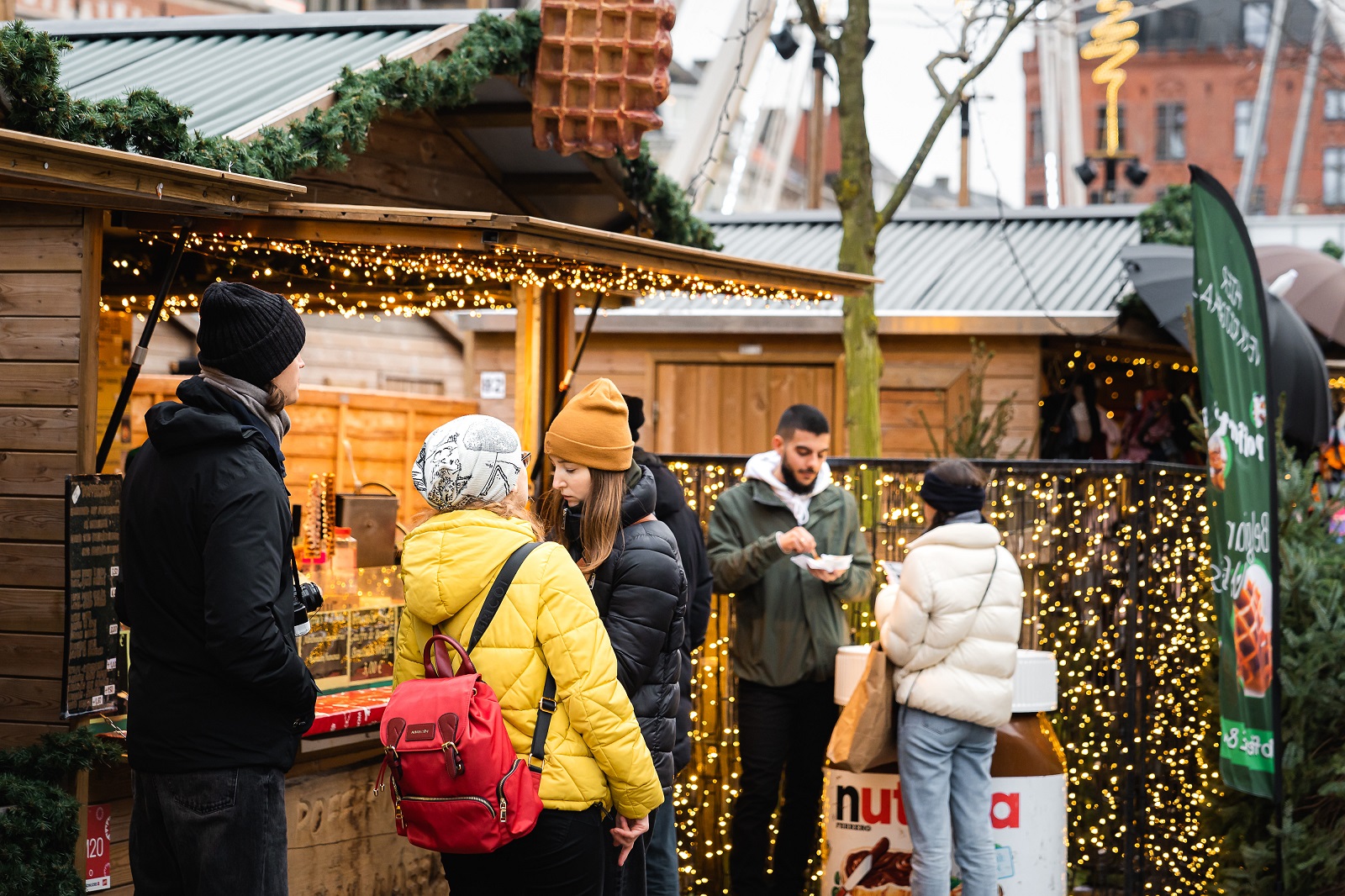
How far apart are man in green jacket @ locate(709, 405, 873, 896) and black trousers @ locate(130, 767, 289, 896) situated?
2.84 metres

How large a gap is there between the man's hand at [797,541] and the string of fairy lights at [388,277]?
1.29m

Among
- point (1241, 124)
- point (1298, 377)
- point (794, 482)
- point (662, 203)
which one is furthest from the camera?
point (1241, 124)

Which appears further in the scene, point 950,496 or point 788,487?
point 788,487

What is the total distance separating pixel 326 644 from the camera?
17.5 feet

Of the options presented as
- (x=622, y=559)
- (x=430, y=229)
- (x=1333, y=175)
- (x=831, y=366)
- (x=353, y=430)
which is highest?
(x=1333, y=175)

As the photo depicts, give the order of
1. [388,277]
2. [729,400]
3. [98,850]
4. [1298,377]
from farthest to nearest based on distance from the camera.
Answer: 1. [729,400]
2. [1298,377]
3. [388,277]
4. [98,850]

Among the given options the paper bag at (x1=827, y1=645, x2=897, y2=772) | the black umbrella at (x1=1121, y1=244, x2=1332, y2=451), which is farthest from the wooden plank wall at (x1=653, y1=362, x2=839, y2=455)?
the paper bag at (x1=827, y1=645, x2=897, y2=772)

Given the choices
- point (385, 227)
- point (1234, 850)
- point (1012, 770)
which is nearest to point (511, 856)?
point (385, 227)

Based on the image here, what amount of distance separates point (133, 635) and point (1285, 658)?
4.68 meters

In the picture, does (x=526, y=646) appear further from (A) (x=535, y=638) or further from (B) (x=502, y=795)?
(B) (x=502, y=795)

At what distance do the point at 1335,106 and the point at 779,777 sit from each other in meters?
52.3

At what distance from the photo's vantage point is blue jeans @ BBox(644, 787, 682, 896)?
4852 mm

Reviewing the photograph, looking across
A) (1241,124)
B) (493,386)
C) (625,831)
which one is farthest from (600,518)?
(1241,124)

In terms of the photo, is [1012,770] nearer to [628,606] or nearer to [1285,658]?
[1285,658]
